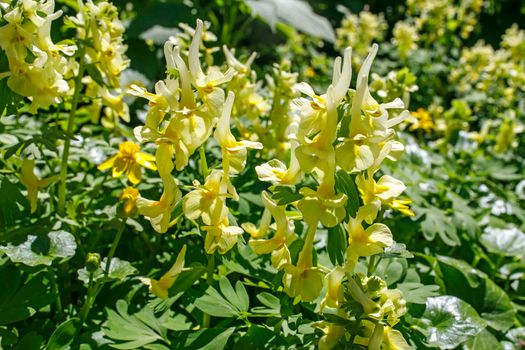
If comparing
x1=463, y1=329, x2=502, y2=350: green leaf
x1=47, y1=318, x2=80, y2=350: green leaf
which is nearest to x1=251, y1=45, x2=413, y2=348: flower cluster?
x1=47, y1=318, x2=80, y2=350: green leaf

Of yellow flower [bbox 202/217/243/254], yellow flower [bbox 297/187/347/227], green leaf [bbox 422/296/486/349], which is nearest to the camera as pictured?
yellow flower [bbox 297/187/347/227]

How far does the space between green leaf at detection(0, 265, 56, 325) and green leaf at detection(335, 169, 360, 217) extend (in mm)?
689

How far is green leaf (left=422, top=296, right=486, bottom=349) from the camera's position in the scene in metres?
1.40

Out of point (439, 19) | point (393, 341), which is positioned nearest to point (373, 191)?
point (393, 341)

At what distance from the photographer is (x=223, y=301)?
1295 millimetres

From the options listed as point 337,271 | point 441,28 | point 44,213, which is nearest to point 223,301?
point 337,271

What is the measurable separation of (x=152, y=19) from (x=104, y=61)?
203 centimetres

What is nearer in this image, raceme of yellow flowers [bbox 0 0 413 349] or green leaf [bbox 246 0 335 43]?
raceme of yellow flowers [bbox 0 0 413 349]

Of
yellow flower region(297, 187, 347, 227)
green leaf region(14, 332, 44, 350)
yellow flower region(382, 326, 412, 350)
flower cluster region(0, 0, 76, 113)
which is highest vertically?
flower cluster region(0, 0, 76, 113)

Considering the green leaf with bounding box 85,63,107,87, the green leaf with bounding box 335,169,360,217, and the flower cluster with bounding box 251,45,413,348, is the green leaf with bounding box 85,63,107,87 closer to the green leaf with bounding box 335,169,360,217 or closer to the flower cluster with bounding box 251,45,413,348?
the flower cluster with bounding box 251,45,413,348

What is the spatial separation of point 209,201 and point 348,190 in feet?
0.88

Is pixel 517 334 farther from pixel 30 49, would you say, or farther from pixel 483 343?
pixel 30 49

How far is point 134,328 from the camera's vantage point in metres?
1.38

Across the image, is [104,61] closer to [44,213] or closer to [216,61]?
[44,213]
